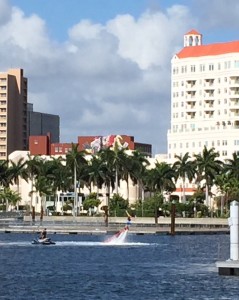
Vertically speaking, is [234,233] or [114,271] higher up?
[234,233]

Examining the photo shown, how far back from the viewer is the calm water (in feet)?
283

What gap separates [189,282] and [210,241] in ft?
264

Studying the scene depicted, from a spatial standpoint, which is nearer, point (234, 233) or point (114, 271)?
point (234, 233)

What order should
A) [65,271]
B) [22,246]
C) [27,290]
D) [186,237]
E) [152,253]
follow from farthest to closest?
[186,237]
[22,246]
[152,253]
[65,271]
[27,290]

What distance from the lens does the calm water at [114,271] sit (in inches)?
3398

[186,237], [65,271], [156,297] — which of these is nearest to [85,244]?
[186,237]

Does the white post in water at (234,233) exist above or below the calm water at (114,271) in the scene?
above

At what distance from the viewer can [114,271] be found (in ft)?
356

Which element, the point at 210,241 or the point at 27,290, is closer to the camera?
the point at 27,290

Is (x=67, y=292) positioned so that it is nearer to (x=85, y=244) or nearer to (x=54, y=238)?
(x=85, y=244)

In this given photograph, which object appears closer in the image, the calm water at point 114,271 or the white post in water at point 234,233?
the calm water at point 114,271

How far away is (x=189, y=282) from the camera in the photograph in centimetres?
9344

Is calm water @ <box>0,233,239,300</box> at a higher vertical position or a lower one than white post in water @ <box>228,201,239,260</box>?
lower

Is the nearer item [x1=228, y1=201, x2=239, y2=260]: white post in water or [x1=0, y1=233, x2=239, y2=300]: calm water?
[x1=0, y1=233, x2=239, y2=300]: calm water
